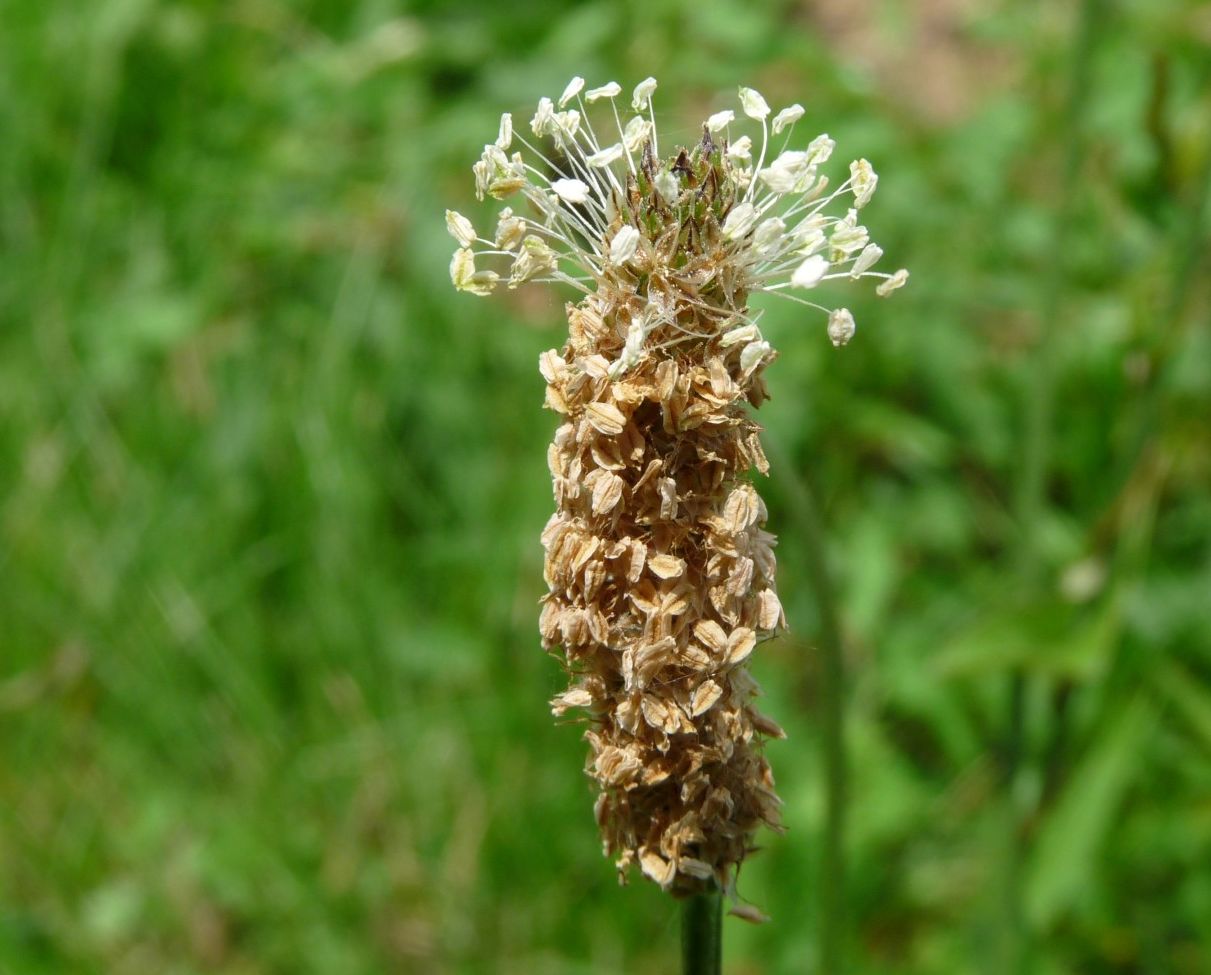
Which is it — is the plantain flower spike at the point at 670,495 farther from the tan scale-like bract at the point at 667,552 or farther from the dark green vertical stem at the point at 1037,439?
the dark green vertical stem at the point at 1037,439

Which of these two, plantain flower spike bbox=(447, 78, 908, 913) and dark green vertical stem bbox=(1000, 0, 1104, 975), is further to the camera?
dark green vertical stem bbox=(1000, 0, 1104, 975)

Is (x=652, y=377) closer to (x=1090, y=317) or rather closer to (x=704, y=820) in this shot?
(x=704, y=820)

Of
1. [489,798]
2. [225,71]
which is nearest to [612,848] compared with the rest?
[489,798]

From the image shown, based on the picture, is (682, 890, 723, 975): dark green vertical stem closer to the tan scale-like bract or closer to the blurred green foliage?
the tan scale-like bract

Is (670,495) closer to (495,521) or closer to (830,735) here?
(830,735)

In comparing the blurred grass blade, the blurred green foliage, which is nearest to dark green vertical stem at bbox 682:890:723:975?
the blurred green foliage

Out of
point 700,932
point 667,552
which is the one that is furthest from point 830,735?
point 667,552
